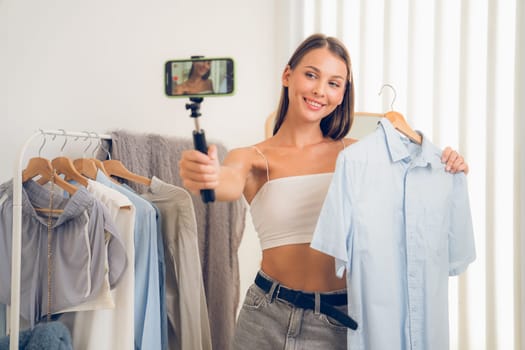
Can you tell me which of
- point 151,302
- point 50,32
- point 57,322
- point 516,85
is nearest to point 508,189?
point 516,85

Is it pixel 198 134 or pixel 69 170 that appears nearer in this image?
pixel 198 134

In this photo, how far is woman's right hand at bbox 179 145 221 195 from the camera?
0.94 m

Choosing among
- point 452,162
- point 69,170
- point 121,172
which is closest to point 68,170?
point 69,170

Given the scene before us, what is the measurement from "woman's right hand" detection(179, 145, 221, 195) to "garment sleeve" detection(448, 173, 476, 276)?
0.67m

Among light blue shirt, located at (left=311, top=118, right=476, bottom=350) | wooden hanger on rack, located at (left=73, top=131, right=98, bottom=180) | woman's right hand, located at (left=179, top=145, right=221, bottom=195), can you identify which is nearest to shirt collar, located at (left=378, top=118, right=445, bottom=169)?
light blue shirt, located at (left=311, top=118, right=476, bottom=350)

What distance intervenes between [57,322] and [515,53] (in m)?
1.58

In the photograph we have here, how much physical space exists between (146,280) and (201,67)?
2.67ft

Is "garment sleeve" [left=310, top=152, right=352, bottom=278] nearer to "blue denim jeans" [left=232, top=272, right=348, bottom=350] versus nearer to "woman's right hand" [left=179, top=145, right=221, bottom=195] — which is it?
"blue denim jeans" [left=232, top=272, right=348, bottom=350]

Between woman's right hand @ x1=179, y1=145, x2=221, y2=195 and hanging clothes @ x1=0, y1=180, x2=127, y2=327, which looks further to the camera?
hanging clothes @ x1=0, y1=180, x2=127, y2=327

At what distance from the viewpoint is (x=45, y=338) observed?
4.16ft

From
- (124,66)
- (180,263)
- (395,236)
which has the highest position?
(124,66)

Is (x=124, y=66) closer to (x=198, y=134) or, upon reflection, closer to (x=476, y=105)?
(x=476, y=105)

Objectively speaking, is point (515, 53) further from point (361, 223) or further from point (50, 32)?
point (50, 32)

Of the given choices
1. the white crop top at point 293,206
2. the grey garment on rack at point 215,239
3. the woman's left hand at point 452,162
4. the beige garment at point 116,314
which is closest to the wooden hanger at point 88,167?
the beige garment at point 116,314
